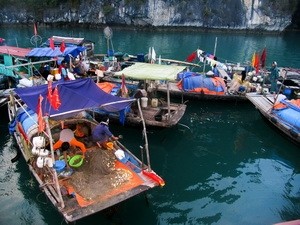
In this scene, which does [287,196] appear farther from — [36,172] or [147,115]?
[36,172]

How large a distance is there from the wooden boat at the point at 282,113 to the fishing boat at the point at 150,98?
15.9 ft

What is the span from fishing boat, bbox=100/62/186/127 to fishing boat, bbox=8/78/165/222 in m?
3.45

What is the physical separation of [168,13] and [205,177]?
52030 millimetres

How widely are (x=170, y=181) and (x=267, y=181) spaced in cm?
441

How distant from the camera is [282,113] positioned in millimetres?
16922

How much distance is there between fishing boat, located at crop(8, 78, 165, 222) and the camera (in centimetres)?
961

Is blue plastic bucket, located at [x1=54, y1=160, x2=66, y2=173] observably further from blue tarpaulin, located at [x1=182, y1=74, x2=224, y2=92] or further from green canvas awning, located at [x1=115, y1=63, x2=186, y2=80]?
blue tarpaulin, located at [x1=182, y1=74, x2=224, y2=92]

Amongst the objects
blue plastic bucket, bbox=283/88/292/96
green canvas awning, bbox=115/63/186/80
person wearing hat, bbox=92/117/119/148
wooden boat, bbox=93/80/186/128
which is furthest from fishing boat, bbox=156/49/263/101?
person wearing hat, bbox=92/117/119/148

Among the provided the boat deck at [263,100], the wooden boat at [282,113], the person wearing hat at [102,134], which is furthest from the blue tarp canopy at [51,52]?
the wooden boat at [282,113]

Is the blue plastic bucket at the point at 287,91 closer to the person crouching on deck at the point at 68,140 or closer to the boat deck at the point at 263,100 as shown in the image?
the boat deck at the point at 263,100

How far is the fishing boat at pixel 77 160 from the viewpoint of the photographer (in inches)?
378

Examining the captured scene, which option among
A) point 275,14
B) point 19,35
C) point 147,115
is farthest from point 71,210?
point 275,14

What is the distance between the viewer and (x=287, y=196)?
12562 mm

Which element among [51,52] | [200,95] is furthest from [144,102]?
[51,52]
